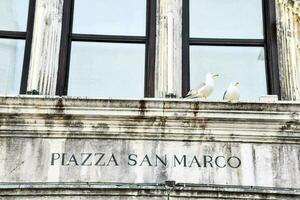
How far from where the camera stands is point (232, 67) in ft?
49.8

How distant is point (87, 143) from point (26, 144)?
2.78 feet

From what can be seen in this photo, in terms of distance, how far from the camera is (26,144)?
44.4 ft

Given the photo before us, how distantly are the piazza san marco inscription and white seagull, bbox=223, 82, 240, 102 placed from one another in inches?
33.7

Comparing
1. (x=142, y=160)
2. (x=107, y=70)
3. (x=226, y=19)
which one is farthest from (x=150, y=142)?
(x=226, y=19)

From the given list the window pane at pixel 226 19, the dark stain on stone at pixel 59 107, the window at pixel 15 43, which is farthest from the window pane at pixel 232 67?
the window at pixel 15 43

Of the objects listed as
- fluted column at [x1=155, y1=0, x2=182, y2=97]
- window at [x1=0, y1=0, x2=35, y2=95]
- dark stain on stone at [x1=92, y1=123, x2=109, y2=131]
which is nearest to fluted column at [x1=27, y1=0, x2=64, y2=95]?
window at [x1=0, y1=0, x2=35, y2=95]

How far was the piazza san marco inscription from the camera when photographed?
1345 cm

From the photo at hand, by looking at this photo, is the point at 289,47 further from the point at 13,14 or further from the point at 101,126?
the point at 13,14

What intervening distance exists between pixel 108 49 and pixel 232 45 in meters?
1.95

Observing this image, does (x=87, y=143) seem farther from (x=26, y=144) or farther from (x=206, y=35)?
(x=206, y=35)

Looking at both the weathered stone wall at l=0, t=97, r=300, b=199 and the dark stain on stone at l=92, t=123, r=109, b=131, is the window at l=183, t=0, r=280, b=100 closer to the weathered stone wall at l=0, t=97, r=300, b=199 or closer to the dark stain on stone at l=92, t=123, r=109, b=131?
the weathered stone wall at l=0, t=97, r=300, b=199

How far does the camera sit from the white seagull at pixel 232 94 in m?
13.8

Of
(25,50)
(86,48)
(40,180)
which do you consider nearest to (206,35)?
(86,48)

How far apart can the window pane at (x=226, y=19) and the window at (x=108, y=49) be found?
77cm
